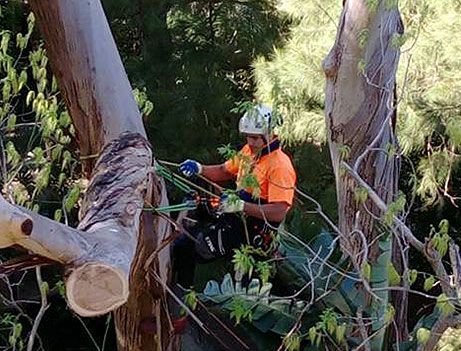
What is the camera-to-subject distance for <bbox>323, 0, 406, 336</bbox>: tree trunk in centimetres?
383

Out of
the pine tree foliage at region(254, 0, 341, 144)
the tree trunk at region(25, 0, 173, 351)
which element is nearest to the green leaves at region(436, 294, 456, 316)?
the tree trunk at region(25, 0, 173, 351)

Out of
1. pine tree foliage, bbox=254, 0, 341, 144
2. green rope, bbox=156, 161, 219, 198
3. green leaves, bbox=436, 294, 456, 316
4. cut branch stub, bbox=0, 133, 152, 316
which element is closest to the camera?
cut branch stub, bbox=0, 133, 152, 316

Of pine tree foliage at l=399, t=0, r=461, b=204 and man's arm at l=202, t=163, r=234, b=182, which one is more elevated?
pine tree foliage at l=399, t=0, r=461, b=204

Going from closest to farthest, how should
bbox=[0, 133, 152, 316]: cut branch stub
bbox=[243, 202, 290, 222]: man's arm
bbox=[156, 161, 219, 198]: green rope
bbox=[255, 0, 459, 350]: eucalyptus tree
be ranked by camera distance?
bbox=[0, 133, 152, 316]: cut branch stub → bbox=[156, 161, 219, 198]: green rope → bbox=[243, 202, 290, 222]: man's arm → bbox=[255, 0, 459, 350]: eucalyptus tree

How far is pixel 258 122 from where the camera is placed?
3.28m

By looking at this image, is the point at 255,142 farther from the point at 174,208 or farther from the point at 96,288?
the point at 96,288

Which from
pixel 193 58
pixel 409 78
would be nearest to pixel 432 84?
pixel 409 78

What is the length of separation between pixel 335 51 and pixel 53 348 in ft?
8.69

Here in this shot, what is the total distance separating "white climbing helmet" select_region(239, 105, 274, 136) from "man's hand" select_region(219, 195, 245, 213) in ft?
0.93

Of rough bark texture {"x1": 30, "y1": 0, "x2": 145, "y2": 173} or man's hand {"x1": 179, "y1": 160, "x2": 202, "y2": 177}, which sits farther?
man's hand {"x1": 179, "y1": 160, "x2": 202, "y2": 177}

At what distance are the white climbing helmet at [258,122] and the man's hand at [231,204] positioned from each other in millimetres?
282

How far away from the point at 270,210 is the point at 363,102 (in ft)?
2.74

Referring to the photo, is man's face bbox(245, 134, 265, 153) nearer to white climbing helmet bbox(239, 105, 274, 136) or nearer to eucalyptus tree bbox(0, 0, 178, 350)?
white climbing helmet bbox(239, 105, 274, 136)

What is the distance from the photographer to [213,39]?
5.31m
